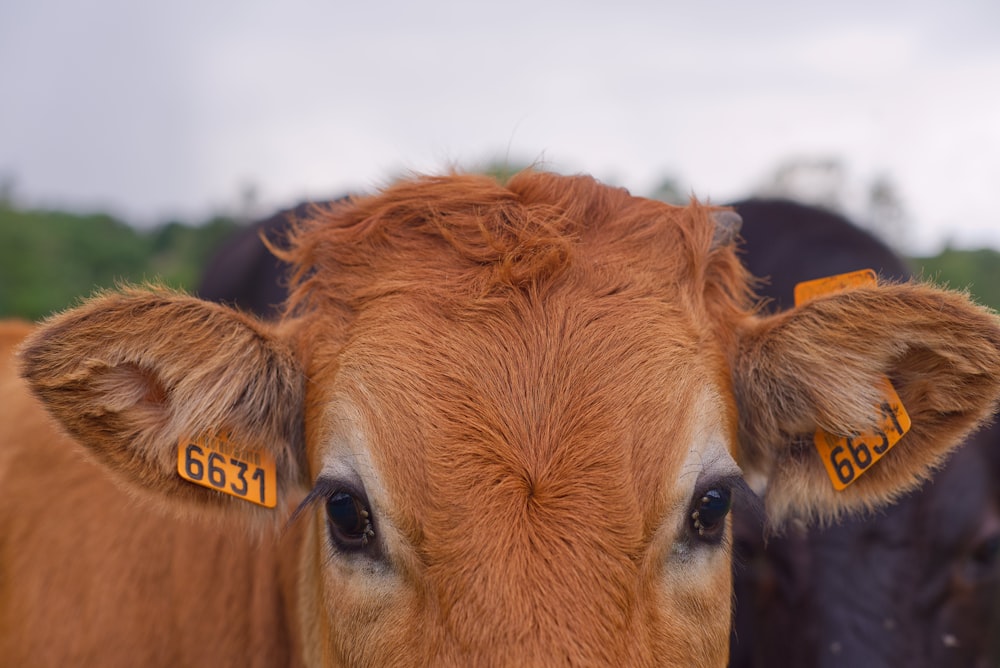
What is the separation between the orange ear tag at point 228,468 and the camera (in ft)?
9.25

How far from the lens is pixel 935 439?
2.88 m

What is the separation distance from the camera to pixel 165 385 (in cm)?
276

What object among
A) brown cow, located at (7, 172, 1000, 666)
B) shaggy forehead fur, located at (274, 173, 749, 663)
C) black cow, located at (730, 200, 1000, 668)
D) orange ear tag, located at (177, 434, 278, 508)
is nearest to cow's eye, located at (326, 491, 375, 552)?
brown cow, located at (7, 172, 1000, 666)

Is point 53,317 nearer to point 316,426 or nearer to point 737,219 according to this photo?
point 316,426

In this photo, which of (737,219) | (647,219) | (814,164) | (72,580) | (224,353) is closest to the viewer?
(224,353)

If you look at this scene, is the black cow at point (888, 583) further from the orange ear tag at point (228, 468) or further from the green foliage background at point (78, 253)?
the green foliage background at point (78, 253)

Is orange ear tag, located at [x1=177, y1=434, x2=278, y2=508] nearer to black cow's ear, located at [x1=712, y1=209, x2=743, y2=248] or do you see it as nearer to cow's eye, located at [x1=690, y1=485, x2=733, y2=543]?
cow's eye, located at [x1=690, y1=485, x2=733, y2=543]

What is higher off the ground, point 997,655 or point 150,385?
point 150,385

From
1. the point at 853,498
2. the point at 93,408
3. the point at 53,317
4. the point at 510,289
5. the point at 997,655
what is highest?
the point at 510,289

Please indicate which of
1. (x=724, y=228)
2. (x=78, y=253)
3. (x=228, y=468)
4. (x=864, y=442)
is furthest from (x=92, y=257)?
(x=864, y=442)

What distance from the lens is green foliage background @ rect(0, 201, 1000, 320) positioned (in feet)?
34.2

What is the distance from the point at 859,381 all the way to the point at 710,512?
29.0 inches

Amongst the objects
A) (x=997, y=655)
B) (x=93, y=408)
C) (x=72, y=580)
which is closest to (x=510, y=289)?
(x=93, y=408)

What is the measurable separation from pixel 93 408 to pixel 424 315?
1.11 meters
